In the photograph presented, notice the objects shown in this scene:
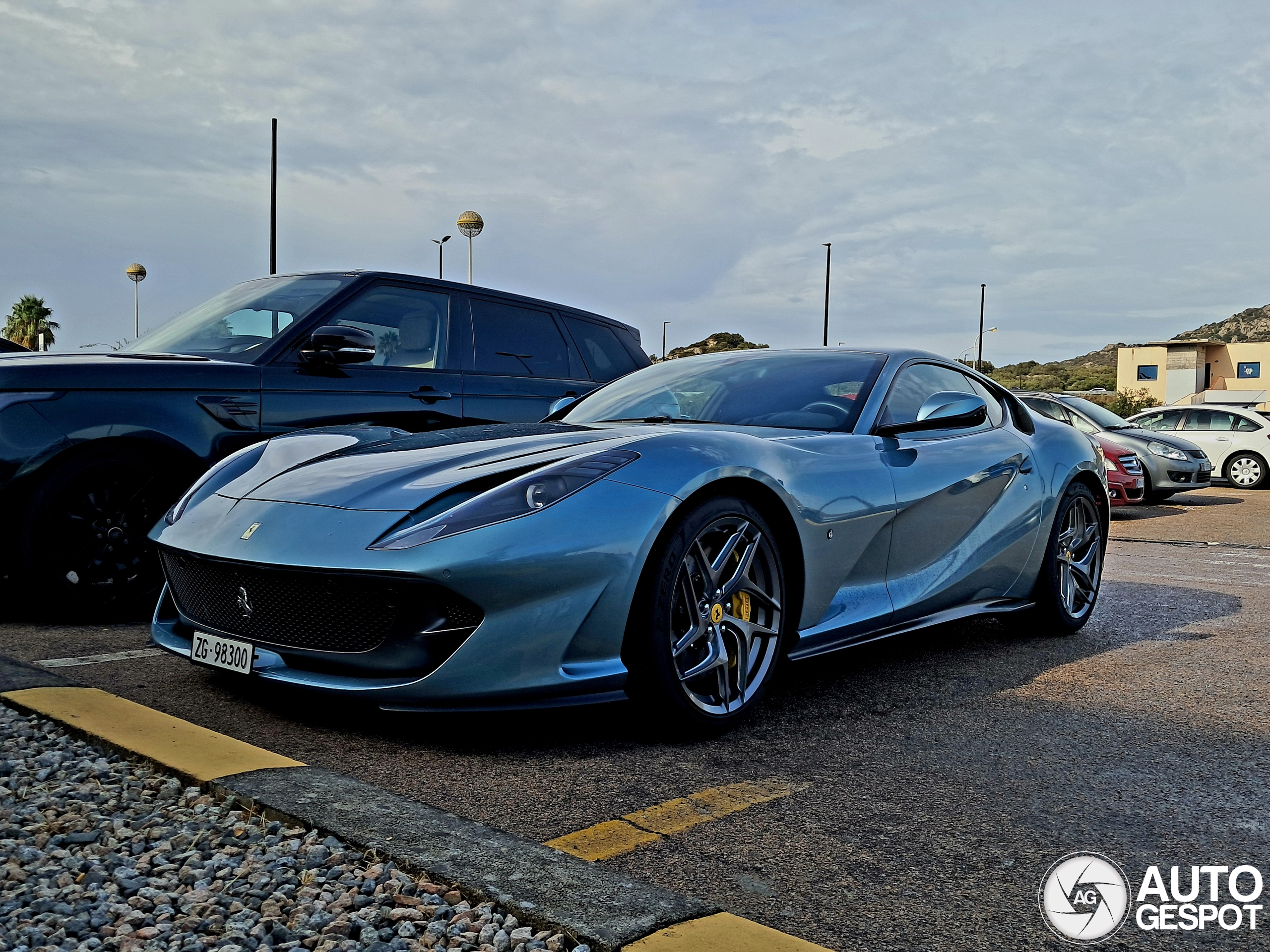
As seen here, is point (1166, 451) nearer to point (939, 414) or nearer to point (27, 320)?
point (939, 414)

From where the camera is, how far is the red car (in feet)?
45.2

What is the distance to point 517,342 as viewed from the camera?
6.62 m

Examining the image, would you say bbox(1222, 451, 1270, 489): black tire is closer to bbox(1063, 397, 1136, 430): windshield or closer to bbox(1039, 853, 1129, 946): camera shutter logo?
bbox(1063, 397, 1136, 430): windshield

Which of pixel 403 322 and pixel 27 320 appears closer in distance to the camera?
pixel 403 322

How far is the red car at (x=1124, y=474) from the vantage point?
45.2 ft

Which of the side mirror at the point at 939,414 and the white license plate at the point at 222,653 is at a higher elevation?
the side mirror at the point at 939,414

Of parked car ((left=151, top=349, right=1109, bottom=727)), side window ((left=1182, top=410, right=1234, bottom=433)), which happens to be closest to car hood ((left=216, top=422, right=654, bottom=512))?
parked car ((left=151, top=349, right=1109, bottom=727))

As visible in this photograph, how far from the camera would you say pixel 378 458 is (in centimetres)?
367

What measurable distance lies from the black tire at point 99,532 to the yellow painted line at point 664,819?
115 inches

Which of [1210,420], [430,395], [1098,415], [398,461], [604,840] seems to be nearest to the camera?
[604,840]

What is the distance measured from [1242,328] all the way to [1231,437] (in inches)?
5093

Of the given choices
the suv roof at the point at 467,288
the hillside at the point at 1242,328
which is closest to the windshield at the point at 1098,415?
the suv roof at the point at 467,288

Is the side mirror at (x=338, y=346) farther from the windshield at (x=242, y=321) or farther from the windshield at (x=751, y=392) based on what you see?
the windshield at (x=751, y=392)

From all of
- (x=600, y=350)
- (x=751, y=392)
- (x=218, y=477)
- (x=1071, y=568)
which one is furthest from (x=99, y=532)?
(x=1071, y=568)
